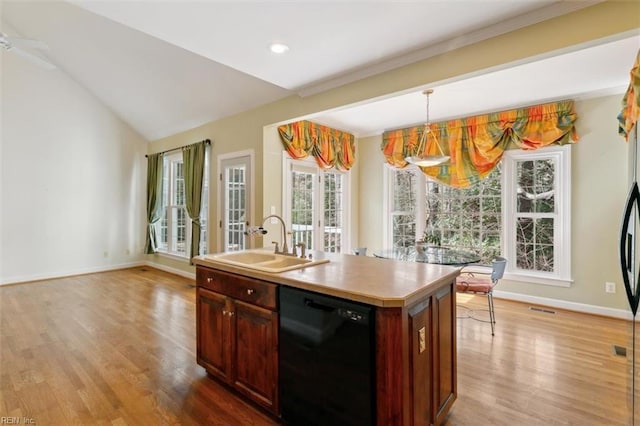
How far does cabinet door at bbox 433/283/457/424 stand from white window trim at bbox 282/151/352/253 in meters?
2.99

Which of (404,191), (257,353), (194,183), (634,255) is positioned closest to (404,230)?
(404,191)

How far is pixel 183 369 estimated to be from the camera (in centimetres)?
256

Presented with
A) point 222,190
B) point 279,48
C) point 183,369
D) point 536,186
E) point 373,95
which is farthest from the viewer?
point 222,190

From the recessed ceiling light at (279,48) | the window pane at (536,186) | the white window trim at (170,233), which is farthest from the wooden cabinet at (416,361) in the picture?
the white window trim at (170,233)

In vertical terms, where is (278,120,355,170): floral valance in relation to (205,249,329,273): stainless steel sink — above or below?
above

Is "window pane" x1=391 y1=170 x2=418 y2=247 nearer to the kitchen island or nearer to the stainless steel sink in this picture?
the kitchen island

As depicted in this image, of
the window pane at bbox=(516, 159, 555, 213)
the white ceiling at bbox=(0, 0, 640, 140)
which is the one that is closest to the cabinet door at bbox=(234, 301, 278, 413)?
the white ceiling at bbox=(0, 0, 640, 140)

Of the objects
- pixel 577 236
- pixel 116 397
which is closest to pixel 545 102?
pixel 577 236

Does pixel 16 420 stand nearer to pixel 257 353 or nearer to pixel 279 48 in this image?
pixel 257 353

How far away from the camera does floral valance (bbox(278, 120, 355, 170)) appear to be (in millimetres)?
4645

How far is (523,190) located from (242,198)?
13.7ft

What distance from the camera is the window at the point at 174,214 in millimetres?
6129

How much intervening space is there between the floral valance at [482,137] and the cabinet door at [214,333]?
4.03 m

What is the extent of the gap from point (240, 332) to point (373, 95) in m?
2.56
